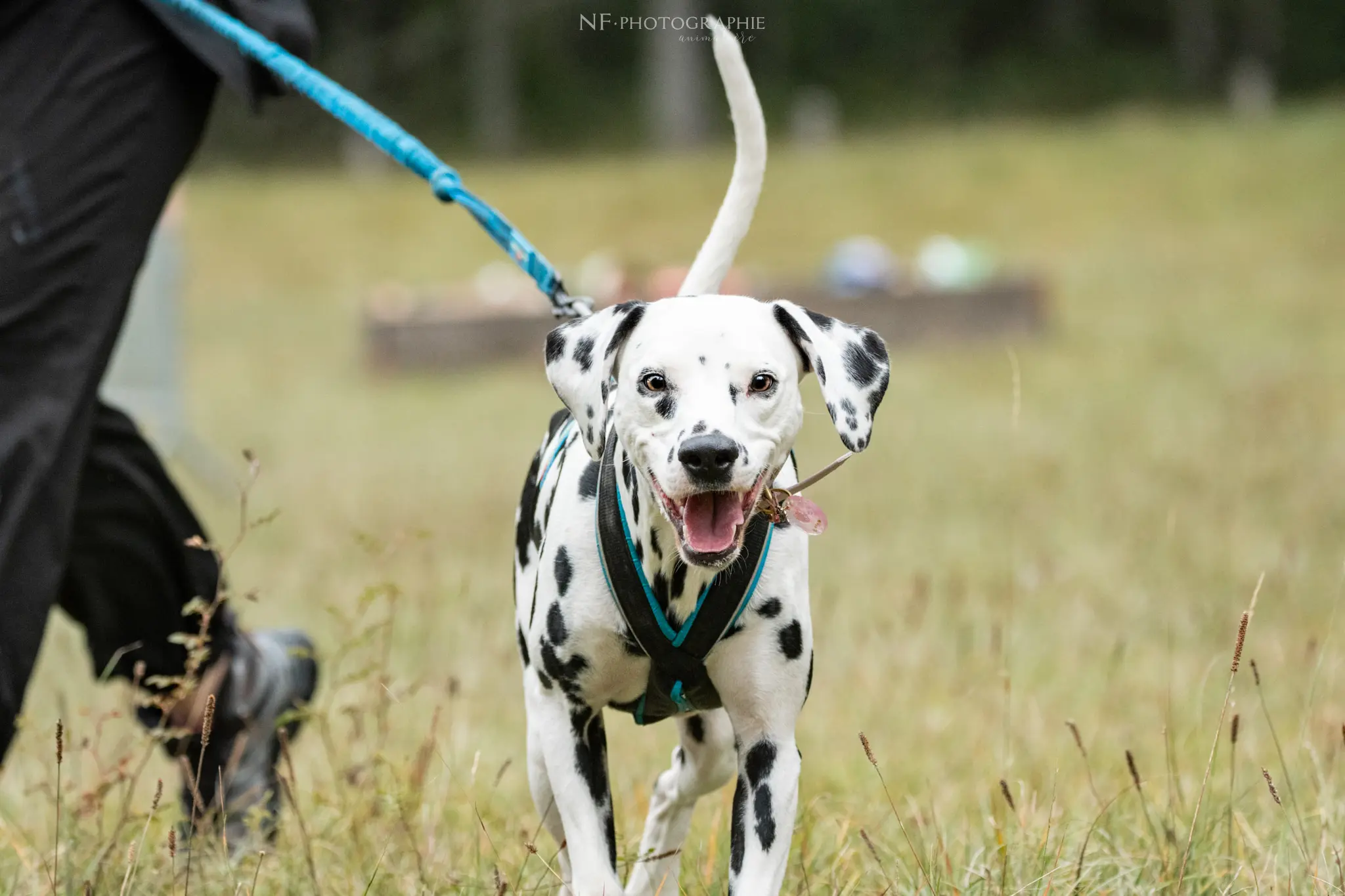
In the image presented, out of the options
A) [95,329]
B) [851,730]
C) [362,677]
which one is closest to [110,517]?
[95,329]

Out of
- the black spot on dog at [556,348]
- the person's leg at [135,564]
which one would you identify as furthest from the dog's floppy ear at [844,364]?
the person's leg at [135,564]

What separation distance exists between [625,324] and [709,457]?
326 millimetres

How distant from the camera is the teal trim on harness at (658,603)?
100.0 inches

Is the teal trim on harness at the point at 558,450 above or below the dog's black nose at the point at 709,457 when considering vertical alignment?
below

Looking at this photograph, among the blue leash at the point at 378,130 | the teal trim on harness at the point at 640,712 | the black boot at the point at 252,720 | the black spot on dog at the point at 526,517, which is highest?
the blue leash at the point at 378,130

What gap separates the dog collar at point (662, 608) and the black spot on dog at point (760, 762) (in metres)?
0.12

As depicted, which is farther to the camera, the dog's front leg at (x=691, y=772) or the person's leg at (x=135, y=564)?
the person's leg at (x=135, y=564)

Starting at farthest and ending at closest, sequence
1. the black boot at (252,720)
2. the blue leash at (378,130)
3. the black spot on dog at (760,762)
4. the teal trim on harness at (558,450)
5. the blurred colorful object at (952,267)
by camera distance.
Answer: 1. the blurred colorful object at (952,267)
2. the black boot at (252,720)
3. the blue leash at (378,130)
4. the teal trim on harness at (558,450)
5. the black spot on dog at (760,762)

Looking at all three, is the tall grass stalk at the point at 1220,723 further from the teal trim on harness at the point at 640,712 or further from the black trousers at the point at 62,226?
the black trousers at the point at 62,226

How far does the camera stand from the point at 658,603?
8.41 feet

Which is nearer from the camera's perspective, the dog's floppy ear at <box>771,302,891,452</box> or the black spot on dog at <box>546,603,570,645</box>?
the dog's floppy ear at <box>771,302,891,452</box>

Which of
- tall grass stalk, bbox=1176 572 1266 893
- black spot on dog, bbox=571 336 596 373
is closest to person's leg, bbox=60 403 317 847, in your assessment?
black spot on dog, bbox=571 336 596 373

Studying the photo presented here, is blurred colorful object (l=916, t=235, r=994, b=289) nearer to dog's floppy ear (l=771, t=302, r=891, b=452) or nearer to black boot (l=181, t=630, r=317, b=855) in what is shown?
black boot (l=181, t=630, r=317, b=855)

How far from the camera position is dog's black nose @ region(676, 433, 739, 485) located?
2.34m
